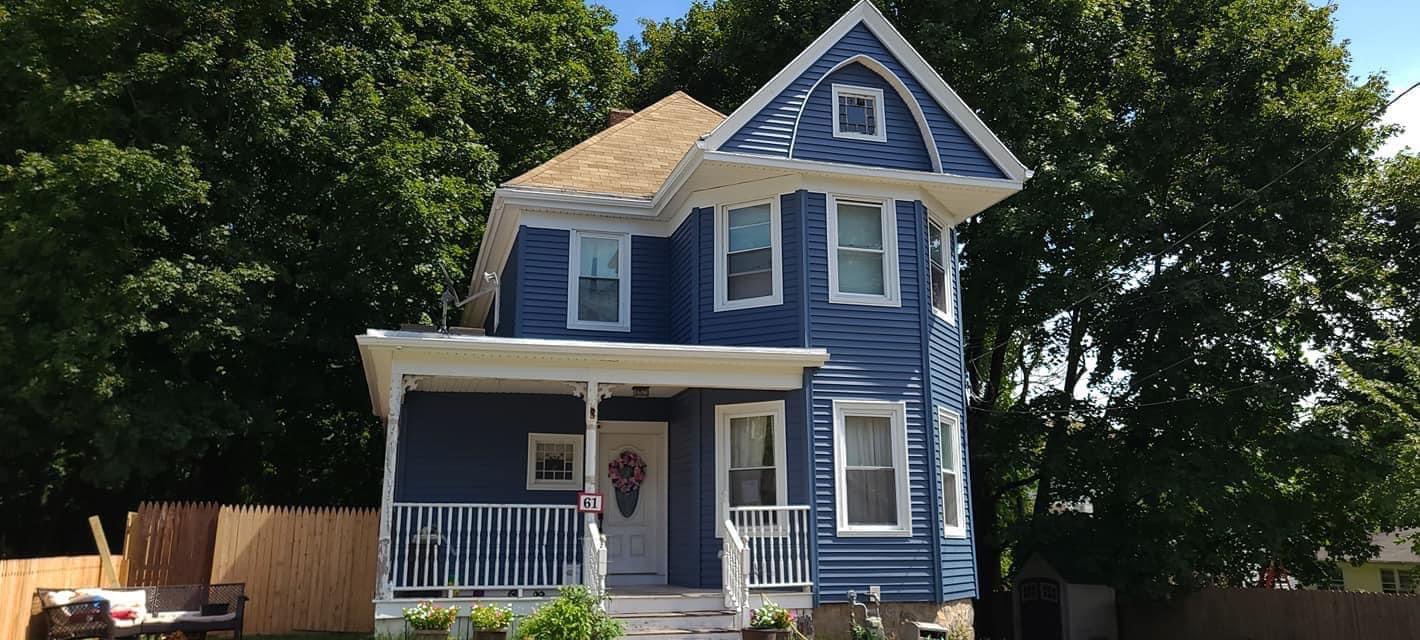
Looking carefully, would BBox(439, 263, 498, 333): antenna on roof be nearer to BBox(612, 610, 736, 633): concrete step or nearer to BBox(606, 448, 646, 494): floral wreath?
BBox(606, 448, 646, 494): floral wreath

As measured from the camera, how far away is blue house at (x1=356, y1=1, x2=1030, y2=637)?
11562 mm

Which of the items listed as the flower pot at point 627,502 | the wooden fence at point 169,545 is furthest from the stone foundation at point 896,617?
the wooden fence at point 169,545

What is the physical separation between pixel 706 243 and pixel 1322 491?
13.1m

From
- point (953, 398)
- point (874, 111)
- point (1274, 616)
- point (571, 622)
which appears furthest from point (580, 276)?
point (1274, 616)

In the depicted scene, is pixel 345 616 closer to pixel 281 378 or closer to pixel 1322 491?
pixel 281 378

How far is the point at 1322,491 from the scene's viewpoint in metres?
18.4

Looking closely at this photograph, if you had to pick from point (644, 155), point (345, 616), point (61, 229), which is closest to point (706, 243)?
point (644, 155)

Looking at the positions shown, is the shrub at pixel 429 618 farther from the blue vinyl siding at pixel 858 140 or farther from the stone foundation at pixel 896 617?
the blue vinyl siding at pixel 858 140

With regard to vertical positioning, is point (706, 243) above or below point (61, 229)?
below

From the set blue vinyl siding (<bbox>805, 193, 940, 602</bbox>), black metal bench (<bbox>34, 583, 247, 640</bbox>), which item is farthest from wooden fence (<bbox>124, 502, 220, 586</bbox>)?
blue vinyl siding (<bbox>805, 193, 940, 602</bbox>)

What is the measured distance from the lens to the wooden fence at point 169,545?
13.8 metres

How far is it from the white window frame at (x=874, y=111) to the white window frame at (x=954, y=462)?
12.4 ft

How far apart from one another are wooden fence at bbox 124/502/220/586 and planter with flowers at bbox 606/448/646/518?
5793 mm

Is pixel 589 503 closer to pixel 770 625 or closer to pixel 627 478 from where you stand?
pixel 770 625
